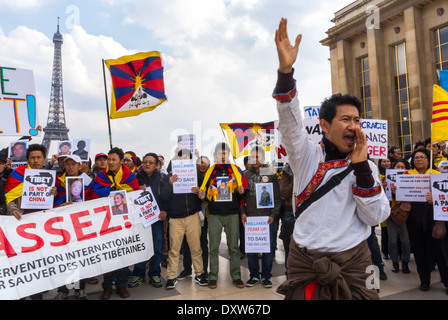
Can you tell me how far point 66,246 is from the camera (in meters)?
Result: 4.41

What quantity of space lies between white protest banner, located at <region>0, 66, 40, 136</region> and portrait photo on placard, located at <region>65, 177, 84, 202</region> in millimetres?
1249

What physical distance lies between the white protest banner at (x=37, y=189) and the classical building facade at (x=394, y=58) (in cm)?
2219

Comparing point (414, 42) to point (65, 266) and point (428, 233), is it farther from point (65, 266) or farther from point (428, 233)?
point (65, 266)

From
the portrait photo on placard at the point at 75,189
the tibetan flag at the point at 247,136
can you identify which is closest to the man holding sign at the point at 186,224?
the tibetan flag at the point at 247,136

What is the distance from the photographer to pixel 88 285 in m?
5.35

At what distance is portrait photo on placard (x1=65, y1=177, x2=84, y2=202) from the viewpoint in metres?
4.59

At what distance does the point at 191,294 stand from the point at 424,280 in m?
3.51

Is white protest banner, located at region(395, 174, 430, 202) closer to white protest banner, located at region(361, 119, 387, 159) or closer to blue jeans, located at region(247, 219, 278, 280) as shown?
white protest banner, located at region(361, 119, 387, 159)

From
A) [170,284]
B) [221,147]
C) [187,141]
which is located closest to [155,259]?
[170,284]

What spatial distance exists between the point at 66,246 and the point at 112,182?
3.76 feet

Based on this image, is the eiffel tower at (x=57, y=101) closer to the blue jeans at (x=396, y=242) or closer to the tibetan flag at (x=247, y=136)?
the tibetan flag at (x=247, y=136)

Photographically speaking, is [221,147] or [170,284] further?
[221,147]

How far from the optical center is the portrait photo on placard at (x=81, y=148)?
19.2 feet

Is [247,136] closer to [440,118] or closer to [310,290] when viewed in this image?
[440,118]
